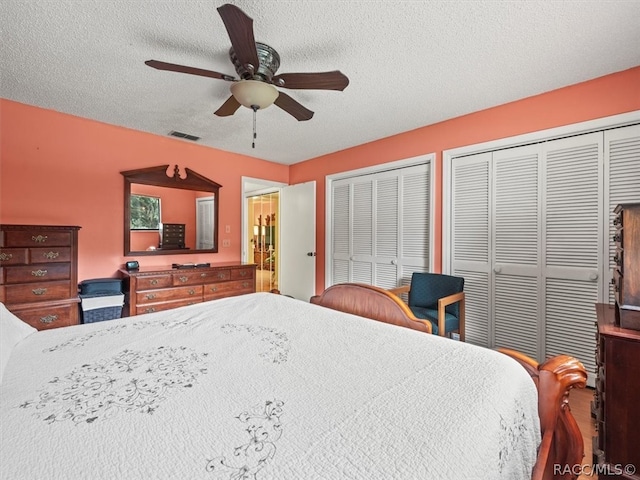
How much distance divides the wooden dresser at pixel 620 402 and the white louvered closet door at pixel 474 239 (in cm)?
147

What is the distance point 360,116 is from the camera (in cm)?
295

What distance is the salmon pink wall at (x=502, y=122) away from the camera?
2.19 meters

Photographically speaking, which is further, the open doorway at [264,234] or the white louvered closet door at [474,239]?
the open doorway at [264,234]

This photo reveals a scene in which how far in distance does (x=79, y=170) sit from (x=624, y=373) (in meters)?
4.47

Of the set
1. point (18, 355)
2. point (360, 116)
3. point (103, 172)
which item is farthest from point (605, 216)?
point (103, 172)

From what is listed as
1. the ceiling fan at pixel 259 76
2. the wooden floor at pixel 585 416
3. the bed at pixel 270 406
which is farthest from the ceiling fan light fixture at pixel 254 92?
the wooden floor at pixel 585 416

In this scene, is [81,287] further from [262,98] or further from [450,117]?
[450,117]

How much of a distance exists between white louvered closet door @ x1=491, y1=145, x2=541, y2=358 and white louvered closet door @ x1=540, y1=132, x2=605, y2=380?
0.08 metres

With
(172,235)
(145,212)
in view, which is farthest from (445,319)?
(145,212)

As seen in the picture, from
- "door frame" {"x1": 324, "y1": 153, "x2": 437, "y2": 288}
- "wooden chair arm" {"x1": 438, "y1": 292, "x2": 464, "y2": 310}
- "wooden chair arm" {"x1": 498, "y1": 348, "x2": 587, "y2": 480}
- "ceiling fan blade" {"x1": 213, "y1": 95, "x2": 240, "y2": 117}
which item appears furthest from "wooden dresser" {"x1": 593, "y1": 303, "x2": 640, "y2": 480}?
"ceiling fan blade" {"x1": 213, "y1": 95, "x2": 240, "y2": 117}

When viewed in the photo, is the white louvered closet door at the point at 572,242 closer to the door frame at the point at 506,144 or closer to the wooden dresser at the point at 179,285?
the door frame at the point at 506,144

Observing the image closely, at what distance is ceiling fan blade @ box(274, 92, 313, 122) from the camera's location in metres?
2.01

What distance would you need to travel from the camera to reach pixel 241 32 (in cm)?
140

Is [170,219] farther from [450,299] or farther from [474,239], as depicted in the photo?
[474,239]
